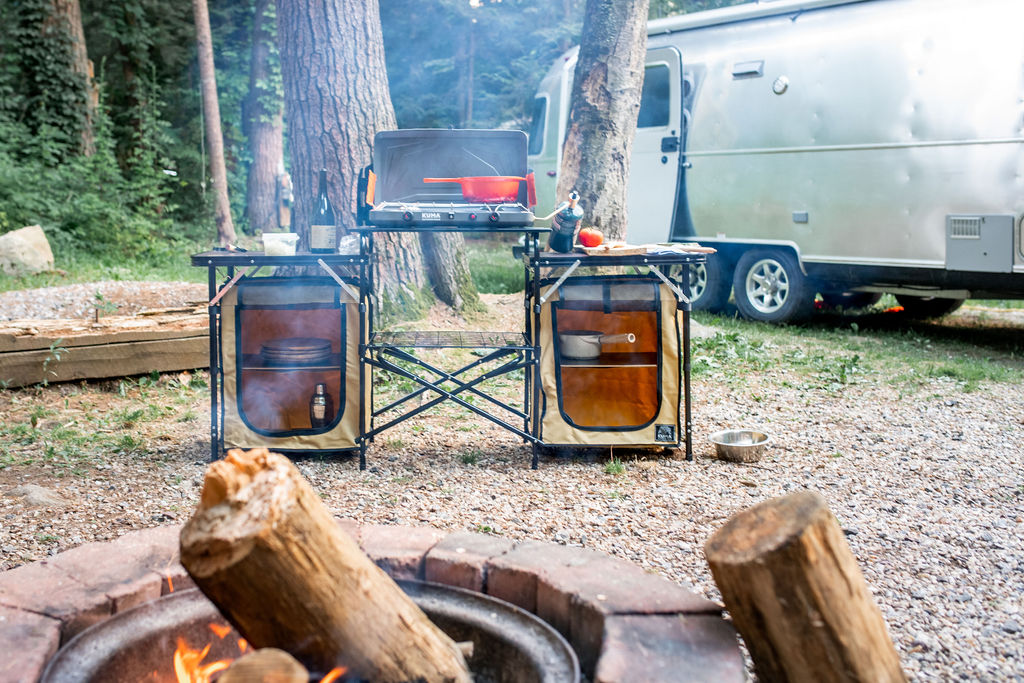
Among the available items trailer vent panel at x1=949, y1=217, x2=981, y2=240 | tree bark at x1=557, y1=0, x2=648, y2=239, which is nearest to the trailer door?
tree bark at x1=557, y1=0, x2=648, y2=239

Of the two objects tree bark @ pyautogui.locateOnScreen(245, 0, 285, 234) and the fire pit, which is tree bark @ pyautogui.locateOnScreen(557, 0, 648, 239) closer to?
the fire pit

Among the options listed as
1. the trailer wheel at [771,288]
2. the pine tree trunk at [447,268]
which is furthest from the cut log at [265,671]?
the trailer wheel at [771,288]

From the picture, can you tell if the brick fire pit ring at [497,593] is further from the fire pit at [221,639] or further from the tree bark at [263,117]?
the tree bark at [263,117]

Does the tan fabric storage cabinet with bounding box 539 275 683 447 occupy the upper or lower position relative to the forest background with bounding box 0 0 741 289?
lower

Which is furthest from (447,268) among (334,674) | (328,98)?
(334,674)

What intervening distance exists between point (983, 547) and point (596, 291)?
1805mm

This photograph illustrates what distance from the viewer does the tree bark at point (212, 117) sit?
12.8 meters

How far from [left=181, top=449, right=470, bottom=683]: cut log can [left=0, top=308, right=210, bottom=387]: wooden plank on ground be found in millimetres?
3923

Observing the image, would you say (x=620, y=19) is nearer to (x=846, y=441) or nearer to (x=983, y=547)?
(x=846, y=441)

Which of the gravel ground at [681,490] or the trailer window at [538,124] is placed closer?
the gravel ground at [681,490]

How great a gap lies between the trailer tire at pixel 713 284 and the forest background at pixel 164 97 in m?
5.40

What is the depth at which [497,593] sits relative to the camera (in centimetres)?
211

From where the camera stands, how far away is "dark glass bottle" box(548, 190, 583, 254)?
3.73m

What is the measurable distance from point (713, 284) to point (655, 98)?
1.89m
